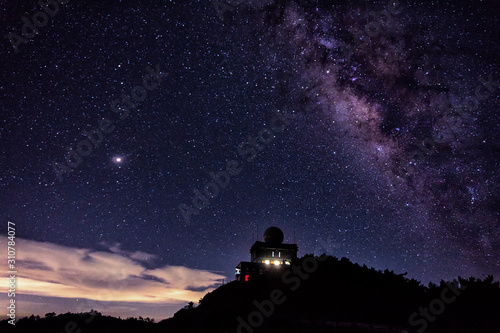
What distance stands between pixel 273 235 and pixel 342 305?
19.4 meters

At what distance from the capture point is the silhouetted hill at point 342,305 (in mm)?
25766

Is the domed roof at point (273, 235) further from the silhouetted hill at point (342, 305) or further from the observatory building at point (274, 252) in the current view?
the silhouetted hill at point (342, 305)

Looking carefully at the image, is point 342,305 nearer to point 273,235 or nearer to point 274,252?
point 274,252

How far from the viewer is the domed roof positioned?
161 feet

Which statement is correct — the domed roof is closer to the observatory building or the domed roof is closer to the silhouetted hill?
the observatory building

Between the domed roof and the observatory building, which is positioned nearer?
the observatory building

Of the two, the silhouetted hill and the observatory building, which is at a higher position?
the observatory building

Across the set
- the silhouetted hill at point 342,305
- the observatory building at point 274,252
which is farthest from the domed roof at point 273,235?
the silhouetted hill at point 342,305

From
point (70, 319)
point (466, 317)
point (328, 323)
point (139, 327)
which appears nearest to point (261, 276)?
point (328, 323)

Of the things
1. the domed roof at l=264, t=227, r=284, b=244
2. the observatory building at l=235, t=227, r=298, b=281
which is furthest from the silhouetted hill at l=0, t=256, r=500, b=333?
the domed roof at l=264, t=227, r=284, b=244

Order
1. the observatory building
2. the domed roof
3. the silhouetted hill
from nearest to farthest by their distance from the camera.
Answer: the silhouetted hill, the observatory building, the domed roof

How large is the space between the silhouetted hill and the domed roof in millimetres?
6299

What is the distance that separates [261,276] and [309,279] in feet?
18.0

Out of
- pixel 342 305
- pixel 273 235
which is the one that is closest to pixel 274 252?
pixel 273 235
